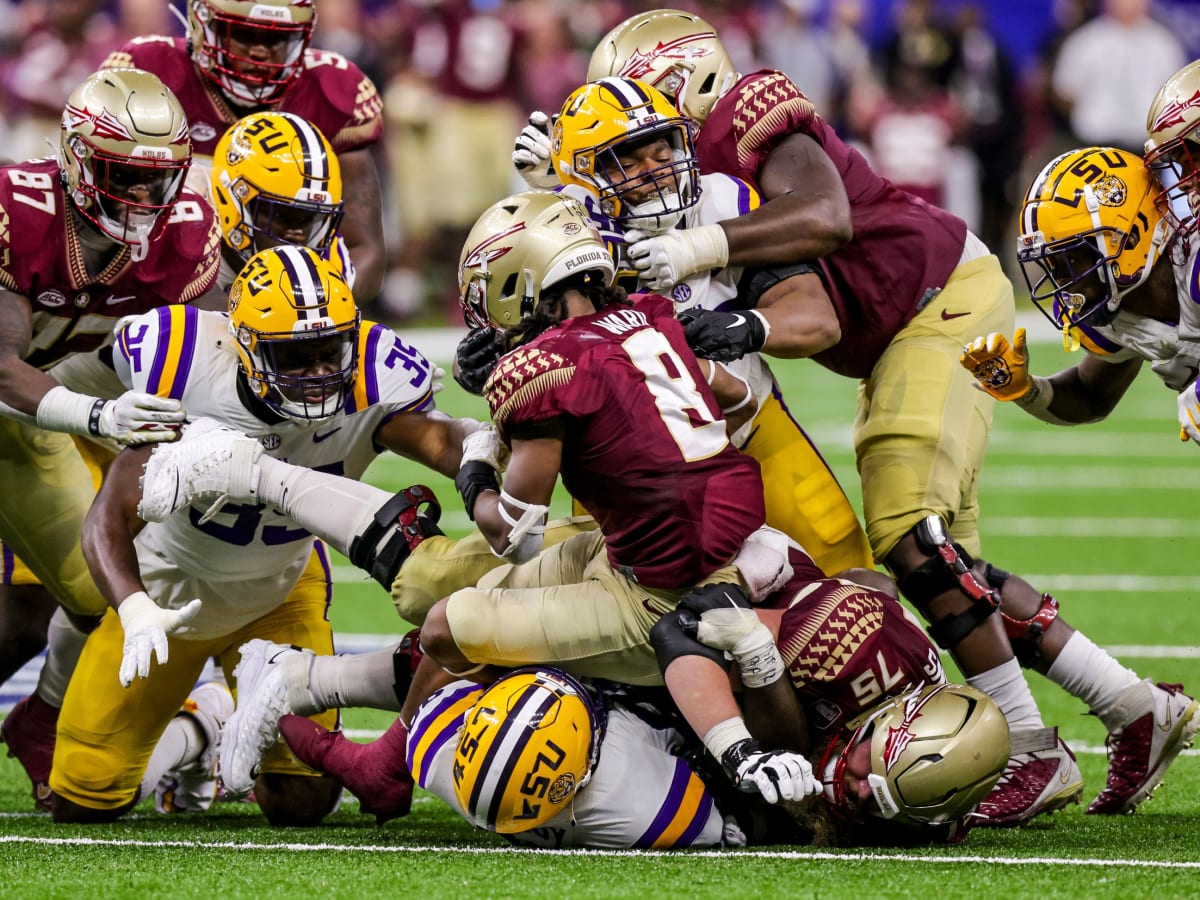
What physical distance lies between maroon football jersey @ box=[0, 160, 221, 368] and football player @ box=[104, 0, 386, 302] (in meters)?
0.45

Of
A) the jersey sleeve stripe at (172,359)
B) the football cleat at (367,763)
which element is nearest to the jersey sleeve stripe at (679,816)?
the football cleat at (367,763)

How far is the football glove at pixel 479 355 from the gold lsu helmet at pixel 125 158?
0.95 m

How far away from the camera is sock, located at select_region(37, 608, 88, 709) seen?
5246 mm

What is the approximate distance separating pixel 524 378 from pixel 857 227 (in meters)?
1.41

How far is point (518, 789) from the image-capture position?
411 cm

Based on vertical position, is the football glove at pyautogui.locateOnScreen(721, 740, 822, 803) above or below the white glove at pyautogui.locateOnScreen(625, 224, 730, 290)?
below

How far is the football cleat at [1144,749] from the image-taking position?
15.3 feet

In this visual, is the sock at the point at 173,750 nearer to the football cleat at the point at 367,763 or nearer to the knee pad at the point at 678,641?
the football cleat at the point at 367,763

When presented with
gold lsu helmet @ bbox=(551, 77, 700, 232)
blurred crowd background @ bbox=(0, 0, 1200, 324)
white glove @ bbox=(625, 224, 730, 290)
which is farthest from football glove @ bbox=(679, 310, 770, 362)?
blurred crowd background @ bbox=(0, 0, 1200, 324)

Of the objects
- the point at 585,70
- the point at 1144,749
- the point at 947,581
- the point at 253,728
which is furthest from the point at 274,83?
the point at 585,70

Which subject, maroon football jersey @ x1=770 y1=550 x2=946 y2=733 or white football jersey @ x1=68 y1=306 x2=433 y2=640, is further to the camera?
white football jersey @ x1=68 y1=306 x2=433 y2=640

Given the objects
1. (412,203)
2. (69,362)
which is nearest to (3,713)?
(69,362)

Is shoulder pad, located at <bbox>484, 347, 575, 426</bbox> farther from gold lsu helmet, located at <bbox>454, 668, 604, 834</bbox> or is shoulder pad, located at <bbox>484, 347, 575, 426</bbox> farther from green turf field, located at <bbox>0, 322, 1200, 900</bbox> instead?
gold lsu helmet, located at <bbox>454, 668, 604, 834</bbox>

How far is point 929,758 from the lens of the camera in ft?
13.3
